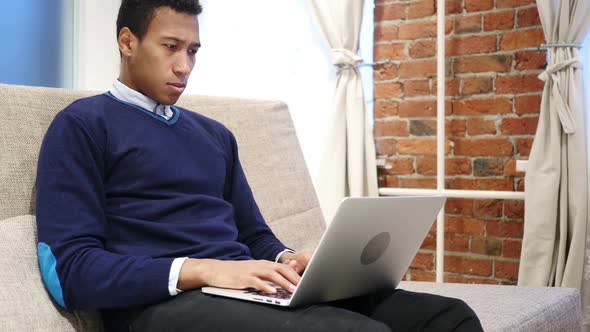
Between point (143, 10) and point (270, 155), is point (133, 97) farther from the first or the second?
point (270, 155)

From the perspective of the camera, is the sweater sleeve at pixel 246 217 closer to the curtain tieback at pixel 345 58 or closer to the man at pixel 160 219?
the man at pixel 160 219

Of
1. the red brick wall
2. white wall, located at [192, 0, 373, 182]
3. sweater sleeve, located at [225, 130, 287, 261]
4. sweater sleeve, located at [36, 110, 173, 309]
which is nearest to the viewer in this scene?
sweater sleeve, located at [36, 110, 173, 309]

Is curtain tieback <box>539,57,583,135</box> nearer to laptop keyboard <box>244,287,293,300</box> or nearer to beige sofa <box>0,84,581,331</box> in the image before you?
beige sofa <box>0,84,581,331</box>

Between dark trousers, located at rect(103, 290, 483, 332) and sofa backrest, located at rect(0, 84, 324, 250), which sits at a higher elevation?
sofa backrest, located at rect(0, 84, 324, 250)

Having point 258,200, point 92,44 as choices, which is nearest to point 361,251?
point 258,200

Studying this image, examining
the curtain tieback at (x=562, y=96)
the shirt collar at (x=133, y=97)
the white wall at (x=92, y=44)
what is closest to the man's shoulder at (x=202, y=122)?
the shirt collar at (x=133, y=97)

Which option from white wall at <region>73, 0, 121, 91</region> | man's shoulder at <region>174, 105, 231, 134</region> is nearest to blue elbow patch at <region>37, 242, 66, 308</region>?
man's shoulder at <region>174, 105, 231, 134</region>

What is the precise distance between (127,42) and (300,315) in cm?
70

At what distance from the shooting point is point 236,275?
122cm

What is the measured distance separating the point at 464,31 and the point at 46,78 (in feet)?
6.04

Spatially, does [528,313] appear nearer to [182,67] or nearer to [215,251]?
[215,251]

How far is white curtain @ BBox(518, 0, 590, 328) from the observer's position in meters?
2.55

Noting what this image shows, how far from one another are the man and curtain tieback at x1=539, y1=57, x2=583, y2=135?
4.44 feet

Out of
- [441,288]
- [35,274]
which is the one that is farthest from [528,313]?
[35,274]
